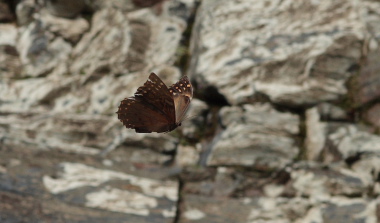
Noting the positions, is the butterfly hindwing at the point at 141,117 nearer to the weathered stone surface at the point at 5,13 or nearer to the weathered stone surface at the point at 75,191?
the weathered stone surface at the point at 75,191

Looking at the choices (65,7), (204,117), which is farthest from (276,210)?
(65,7)

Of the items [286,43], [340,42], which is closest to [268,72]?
[286,43]

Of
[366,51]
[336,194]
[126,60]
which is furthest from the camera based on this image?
[126,60]

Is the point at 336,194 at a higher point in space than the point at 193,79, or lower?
lower

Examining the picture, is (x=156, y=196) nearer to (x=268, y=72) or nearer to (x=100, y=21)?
(x=268, y=72)

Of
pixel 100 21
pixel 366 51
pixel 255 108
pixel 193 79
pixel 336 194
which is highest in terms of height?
pixel 100 21

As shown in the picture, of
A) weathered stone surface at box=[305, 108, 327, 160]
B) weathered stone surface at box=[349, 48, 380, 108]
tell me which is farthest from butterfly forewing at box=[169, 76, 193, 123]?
weathered stone surface at box=[349, 48, 380, 108]
